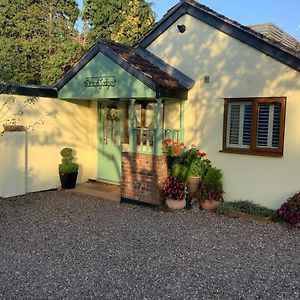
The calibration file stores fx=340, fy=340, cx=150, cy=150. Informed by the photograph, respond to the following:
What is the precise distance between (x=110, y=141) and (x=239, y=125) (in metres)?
4.39

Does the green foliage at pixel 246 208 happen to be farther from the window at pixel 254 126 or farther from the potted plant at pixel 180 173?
the window at pixel 254 126

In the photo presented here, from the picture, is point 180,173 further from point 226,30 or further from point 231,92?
point 226,30

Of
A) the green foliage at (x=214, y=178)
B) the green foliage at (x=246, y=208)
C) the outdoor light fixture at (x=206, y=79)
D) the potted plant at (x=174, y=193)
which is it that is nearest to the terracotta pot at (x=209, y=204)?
the green foliage at (x=246, y=208)

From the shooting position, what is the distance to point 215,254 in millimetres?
5363

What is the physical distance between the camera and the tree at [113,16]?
69.7ft

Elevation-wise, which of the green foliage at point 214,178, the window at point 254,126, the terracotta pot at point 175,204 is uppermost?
the window at point 254,126

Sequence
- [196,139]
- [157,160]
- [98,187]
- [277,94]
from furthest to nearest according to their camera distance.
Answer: [98,187], [196,139], [157,160], [277,94]

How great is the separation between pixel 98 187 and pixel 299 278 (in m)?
6.85

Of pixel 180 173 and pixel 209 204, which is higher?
pixel 180 173

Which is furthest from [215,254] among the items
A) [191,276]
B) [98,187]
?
[98,187]

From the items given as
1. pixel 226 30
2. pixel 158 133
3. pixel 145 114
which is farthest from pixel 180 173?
pixel 226 30

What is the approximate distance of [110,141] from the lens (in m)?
10.8

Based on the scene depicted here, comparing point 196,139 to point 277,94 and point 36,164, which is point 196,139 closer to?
point 277,94

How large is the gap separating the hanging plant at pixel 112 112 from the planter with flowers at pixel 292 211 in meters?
5.59
